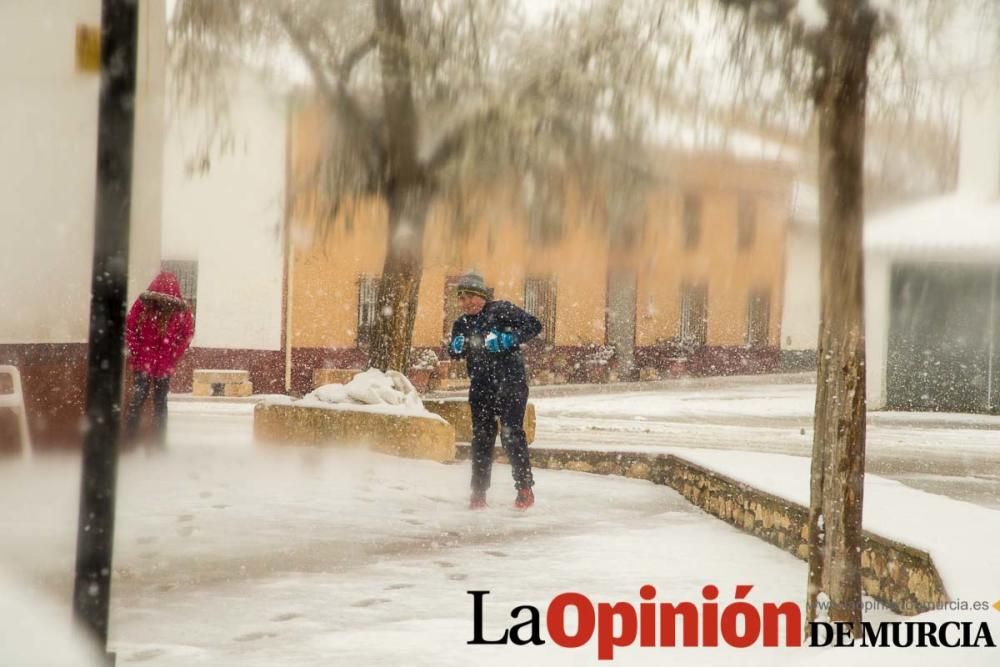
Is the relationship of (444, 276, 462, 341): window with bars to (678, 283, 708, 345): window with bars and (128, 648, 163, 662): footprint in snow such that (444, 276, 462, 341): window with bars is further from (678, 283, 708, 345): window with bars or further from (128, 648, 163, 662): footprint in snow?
(128, 648, 163, 662): footprint in snow

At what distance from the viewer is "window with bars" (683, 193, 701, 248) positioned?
30.0 metres

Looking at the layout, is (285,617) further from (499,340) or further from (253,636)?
(499,340)

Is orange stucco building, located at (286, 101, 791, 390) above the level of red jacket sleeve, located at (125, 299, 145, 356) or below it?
above

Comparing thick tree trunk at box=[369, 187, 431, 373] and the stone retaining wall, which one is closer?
the stone retaining wall

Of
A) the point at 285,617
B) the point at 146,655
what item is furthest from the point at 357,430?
the point at 146,655

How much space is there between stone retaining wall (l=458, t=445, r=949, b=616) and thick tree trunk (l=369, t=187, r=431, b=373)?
2.13 meters

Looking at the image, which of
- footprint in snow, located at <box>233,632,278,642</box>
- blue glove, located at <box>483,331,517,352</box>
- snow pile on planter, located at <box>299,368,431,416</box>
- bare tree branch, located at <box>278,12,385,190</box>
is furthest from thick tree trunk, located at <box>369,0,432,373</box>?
footprint in snow, located at <box>233,632,278,642</box>

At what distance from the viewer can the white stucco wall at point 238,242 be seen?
67.1ft

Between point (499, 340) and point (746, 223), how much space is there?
84.1 feet

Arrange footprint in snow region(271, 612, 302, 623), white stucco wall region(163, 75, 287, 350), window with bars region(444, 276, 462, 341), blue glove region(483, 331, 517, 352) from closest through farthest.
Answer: footprint in snow region(271, 612, 302, 623), blue glove region(483, 331, 517, 352), white stucco wall region(163, 75, 287, 350), window with bars region(444, 276, 462, 341)

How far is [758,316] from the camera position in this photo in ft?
106

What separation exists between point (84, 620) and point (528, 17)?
1114cm

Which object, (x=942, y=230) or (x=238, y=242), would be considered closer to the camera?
(x=942, y=230)

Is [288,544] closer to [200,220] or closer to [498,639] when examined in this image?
[498,639]
